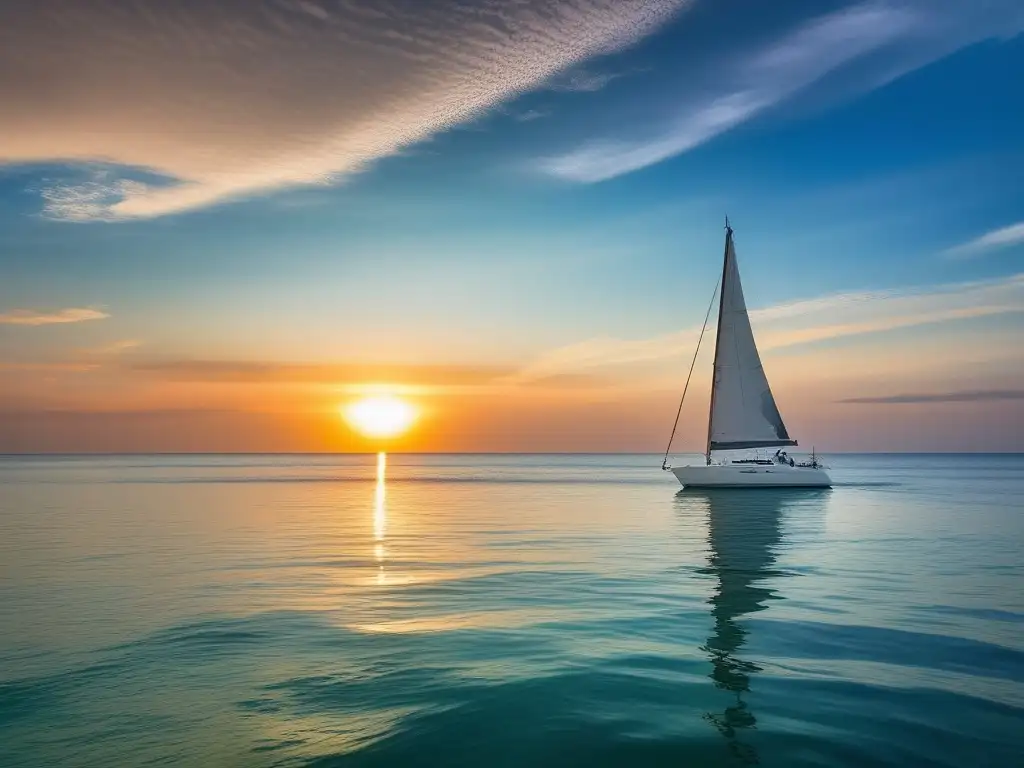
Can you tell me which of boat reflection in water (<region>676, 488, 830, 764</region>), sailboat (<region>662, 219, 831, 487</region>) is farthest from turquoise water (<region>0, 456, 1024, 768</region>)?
sailboat (<region>662, 219, 831, 487</region>)

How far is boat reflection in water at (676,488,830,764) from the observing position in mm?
12146

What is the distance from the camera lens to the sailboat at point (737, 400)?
224 ft

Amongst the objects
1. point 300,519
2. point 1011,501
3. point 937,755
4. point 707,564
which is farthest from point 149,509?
point 1011,501

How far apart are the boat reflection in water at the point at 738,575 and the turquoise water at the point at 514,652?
4.2 inches

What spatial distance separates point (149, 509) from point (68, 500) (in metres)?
16.3

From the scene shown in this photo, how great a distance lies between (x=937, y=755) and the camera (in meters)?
10.5

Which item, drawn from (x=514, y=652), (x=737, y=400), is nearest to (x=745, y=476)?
(x=737, y=400)

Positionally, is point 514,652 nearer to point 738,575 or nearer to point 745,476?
point 738,575

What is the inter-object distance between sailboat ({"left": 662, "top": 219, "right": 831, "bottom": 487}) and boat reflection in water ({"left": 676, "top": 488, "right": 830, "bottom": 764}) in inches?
101

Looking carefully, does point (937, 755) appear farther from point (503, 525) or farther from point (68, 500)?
point (68, 500)

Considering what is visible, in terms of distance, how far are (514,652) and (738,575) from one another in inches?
518

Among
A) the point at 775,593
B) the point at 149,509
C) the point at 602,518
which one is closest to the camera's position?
the point at 775,593

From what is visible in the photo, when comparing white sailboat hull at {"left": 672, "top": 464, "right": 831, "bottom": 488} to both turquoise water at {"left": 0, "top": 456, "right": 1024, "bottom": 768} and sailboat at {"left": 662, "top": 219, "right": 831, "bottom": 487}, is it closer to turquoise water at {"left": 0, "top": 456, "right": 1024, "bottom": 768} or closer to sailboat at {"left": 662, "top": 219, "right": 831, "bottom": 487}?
sailboat at {"left": 662, "top": 219, "right": 831, "bottom": 487}

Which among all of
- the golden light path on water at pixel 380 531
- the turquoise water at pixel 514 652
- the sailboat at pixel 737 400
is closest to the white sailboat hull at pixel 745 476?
the sailboat at pixel 737 400
